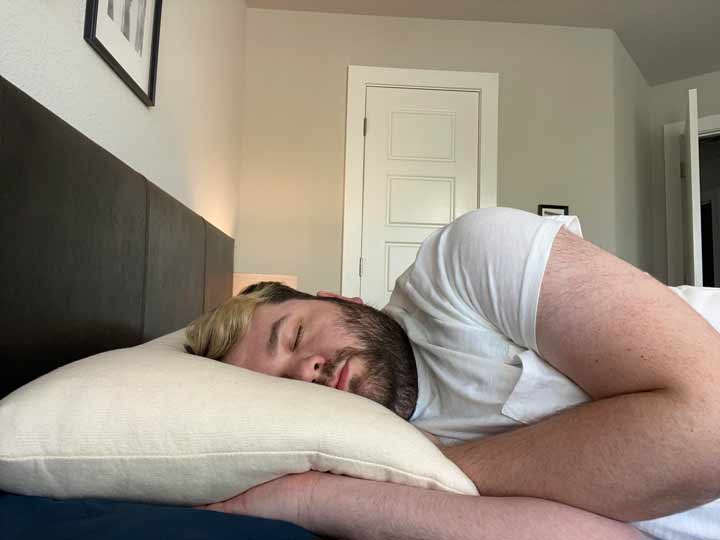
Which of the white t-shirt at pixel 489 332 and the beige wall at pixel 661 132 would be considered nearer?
the white t-shirt at pixel 489 332

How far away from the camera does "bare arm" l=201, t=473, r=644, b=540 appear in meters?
0.61

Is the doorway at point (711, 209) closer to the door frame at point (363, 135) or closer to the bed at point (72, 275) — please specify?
the door frame at point (363, 135)

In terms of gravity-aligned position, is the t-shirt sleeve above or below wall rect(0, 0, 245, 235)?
below

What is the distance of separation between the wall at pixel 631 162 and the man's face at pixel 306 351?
289cm

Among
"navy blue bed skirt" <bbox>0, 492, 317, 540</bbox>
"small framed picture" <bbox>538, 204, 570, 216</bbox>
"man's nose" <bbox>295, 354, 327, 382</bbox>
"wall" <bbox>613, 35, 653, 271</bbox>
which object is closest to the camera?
"navy blue bed skirt" <bbox>0, 492, 317, 540</bbox>

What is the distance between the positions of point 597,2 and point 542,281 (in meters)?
3.09

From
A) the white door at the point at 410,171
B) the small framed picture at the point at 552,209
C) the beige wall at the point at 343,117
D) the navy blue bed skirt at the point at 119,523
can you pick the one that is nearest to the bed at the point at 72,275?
the navy blue bed skirt at the point at 119,523

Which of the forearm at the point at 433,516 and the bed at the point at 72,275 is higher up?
the bed at the point at 72,275

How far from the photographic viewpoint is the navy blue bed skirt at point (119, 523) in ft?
1.66

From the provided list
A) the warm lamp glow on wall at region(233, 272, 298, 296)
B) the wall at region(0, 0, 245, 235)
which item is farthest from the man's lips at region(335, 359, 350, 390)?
the warm lamp glow on wall at region(233, 272, 298, 296)

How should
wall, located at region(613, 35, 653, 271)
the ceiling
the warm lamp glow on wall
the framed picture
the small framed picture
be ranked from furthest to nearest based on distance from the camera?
wall, located at region(613, 35, 653, 271)
the small framed picture
the ceiling
the warm lamp glow on wall
the framed picture

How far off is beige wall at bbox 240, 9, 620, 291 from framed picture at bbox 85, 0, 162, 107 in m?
1.70

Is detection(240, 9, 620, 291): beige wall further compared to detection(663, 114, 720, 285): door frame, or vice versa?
detection(663, 114, 720, 285): door frame

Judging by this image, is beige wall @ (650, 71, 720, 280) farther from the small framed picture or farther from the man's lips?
the man's lips
